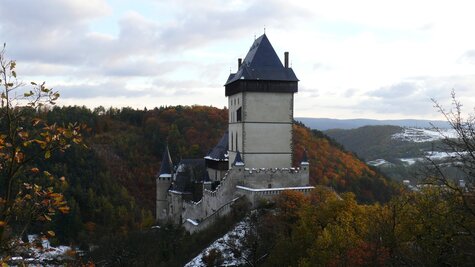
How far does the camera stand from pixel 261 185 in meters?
33.1

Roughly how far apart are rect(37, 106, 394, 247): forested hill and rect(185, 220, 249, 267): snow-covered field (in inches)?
1640

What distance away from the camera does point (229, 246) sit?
94.5 ft

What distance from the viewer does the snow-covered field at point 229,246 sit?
92.9 ft

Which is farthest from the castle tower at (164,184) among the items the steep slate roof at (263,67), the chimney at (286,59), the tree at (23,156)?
the tree at (23,156)

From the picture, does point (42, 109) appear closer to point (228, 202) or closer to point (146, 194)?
point (228, 202)

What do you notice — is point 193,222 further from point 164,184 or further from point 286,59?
point 286,59

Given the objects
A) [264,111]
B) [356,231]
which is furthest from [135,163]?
[356,231]

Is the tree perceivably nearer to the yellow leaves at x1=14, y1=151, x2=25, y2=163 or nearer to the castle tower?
the yellow leaves at x1=14, y1=151, x2=25, y2=163

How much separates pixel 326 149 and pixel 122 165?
41542 mm

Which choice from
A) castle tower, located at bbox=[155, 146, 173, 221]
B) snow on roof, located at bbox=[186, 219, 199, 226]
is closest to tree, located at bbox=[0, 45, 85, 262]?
snow on roof, located at bbox=[186, 219, 199, 226]

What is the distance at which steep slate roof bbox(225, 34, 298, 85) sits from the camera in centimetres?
3472

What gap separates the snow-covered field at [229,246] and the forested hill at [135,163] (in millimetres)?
41662

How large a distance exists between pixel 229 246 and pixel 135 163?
237 feet

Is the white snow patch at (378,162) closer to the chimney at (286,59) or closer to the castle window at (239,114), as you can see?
the chimney at (286,59)
